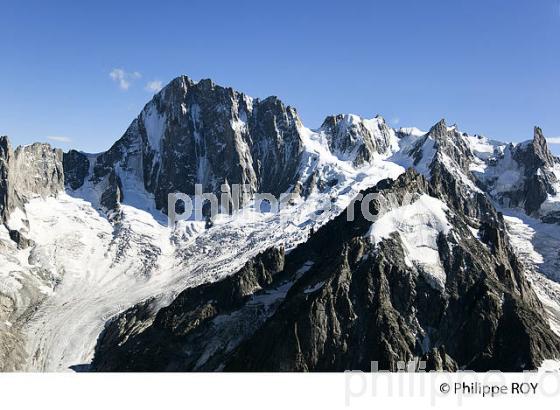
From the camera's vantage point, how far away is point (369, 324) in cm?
16125

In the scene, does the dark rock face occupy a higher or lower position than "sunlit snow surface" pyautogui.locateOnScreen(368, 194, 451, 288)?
lower

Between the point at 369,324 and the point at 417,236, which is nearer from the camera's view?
the point at 369,324

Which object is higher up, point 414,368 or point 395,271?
point 395,271

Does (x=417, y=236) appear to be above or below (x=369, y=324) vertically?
above

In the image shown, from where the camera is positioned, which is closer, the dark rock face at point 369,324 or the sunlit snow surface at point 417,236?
the dark rock face at point 369,324

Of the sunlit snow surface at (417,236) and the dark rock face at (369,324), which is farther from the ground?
the sunlit snow surface at (417,236)

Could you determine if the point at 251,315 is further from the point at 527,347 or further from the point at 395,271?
the point at 527,347

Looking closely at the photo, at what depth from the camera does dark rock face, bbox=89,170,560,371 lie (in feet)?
504

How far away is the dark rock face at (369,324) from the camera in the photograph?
154 m

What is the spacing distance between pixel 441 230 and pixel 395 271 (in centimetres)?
2699

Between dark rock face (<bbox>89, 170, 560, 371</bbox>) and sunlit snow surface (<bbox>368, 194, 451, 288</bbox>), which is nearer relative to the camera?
dark rock face (<bbox>89, 170, 560, 371</bbox>)

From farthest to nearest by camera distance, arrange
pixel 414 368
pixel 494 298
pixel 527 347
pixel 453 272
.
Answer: pixel 453 272, pixel 494 298, pixel 527 347, pixel 414 368

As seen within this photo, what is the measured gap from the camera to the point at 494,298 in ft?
552
